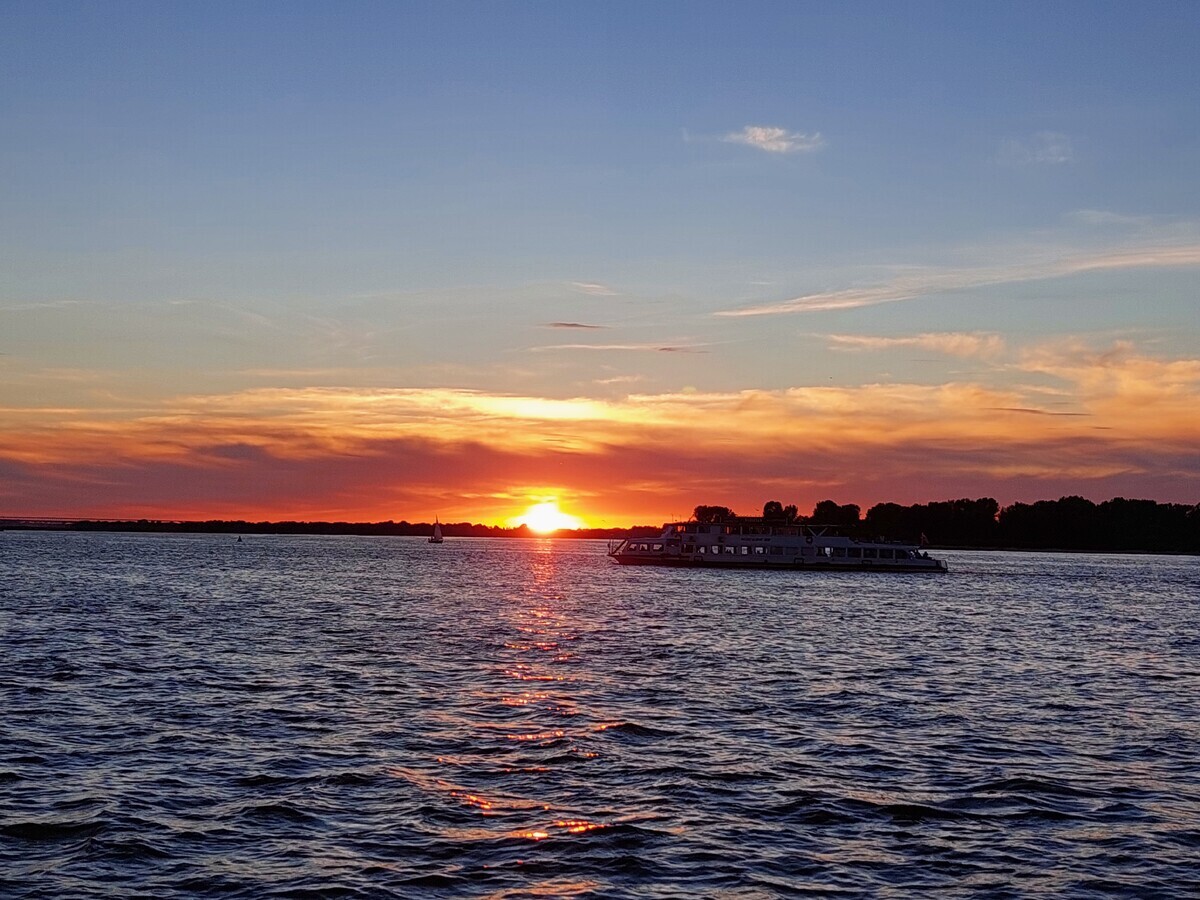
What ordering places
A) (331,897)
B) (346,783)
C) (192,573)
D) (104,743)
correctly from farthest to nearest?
1. (192,573)
2. (104,743)
3. (346,783)
4. (331,897)

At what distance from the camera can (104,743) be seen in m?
35.1

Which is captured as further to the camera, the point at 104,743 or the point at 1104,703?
the point at 1104,703

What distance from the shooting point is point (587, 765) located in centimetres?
3284

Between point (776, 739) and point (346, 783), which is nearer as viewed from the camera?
point (346, 783)

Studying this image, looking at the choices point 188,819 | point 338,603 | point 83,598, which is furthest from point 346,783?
point 83,598

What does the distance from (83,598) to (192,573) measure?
63832 millimetres

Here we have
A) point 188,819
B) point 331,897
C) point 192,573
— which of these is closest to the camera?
point 331,897

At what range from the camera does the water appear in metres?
23.2

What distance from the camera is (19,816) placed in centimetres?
2642

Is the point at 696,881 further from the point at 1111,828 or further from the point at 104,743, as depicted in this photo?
the point at 104,743

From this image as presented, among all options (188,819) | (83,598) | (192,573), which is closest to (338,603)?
(83,598)

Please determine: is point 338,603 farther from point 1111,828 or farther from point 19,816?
point 1111,828

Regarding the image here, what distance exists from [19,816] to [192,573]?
15052 cm

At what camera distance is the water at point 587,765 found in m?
23.2
